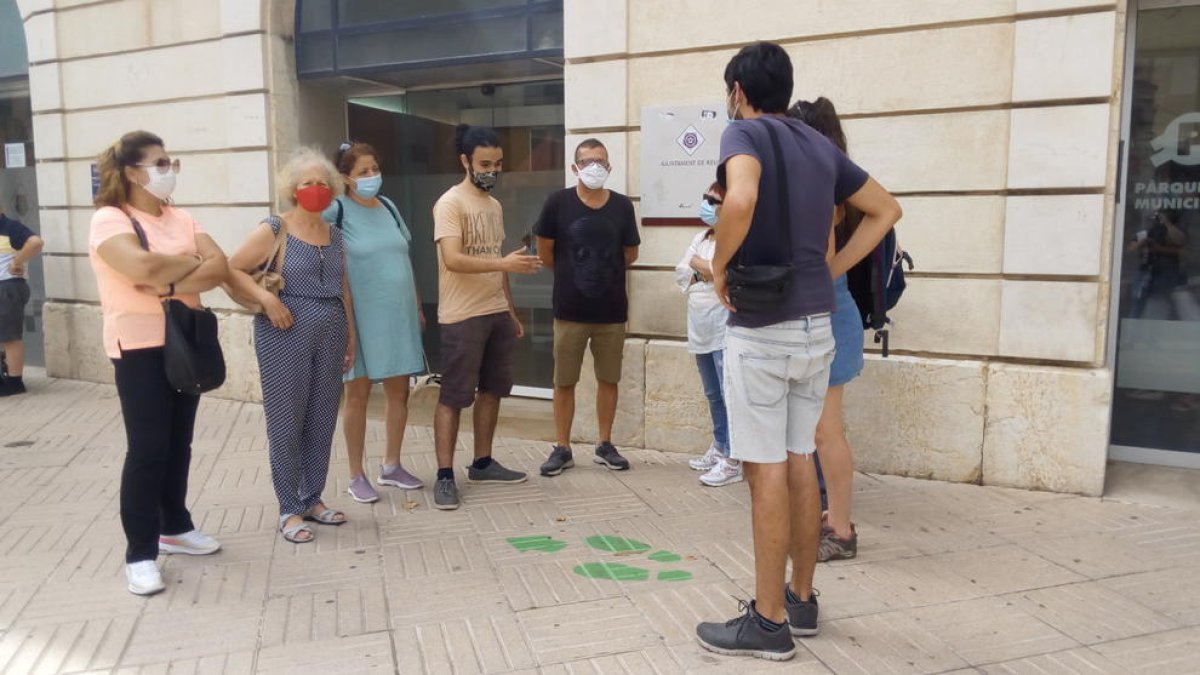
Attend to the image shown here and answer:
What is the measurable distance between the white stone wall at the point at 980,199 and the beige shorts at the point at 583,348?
1.46 metres

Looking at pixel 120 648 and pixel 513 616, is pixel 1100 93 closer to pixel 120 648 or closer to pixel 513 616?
pixel 513 616

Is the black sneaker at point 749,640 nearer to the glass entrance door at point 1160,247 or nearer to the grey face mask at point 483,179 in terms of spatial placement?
the grey face mask at point 483,179

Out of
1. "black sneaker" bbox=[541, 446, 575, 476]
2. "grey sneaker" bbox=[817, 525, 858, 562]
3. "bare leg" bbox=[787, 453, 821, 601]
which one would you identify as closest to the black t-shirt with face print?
"black sneaker" bbox=[541, 446, 575, 476]

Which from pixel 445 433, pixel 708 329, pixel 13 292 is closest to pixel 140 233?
pixel 445 433

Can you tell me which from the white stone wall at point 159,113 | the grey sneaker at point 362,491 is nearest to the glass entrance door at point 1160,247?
the grey sneaker at point 362,491

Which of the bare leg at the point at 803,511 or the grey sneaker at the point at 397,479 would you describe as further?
the grey sneaker at the point at 397,479

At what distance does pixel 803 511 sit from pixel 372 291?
8.76 feet

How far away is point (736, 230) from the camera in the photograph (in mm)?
3033

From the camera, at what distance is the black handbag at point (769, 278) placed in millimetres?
3090

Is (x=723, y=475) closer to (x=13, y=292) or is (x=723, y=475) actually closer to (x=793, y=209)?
(x=793, y=209)

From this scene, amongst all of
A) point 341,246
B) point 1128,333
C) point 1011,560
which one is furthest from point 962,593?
point 341,246

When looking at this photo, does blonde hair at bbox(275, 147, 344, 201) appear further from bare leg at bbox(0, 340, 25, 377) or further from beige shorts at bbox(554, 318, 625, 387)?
bare leg at bbox(0, 340, 25, 377)

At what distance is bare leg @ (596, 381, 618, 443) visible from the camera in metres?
5.93

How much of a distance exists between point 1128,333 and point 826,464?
2.74 metres
